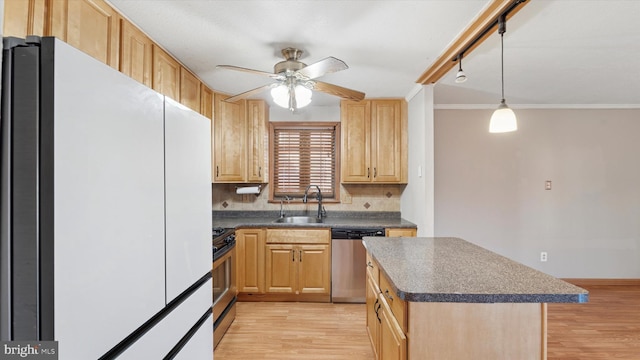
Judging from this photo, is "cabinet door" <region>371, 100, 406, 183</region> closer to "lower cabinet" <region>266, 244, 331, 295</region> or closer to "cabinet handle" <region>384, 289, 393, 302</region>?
"lower cabinet" <region>266, 244, 331, 295</region>

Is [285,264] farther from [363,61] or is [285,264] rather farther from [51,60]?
[51,60]

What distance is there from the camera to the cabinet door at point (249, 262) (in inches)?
123

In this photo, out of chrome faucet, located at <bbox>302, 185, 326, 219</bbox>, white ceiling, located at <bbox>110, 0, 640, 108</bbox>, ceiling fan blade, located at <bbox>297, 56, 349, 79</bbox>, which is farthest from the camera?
chrome faucet, located at <bbox>302, 185, 326, 219</bbox>

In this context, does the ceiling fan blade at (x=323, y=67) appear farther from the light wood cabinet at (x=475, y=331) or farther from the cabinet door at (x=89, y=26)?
the light wood cabinet at (x=475, y=331)

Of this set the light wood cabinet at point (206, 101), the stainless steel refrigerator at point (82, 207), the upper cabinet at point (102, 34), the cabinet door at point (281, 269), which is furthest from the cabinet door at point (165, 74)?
the cabinet door at point (281, 269)

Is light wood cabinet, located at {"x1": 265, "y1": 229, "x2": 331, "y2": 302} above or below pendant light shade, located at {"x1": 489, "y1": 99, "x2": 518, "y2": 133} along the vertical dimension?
below

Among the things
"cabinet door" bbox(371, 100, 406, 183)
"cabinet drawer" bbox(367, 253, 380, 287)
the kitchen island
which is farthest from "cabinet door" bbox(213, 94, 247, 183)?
the kitchen island

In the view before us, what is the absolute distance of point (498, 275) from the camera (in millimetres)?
1310

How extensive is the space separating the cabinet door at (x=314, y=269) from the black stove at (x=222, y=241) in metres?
0.74

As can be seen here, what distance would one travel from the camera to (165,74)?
220cm

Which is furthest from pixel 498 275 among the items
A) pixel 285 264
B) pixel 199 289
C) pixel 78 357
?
pixel 285 264

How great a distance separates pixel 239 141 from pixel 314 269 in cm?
171

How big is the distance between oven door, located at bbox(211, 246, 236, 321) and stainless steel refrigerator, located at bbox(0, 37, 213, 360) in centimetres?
122

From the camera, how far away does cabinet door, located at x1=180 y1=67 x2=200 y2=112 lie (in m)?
2.47
